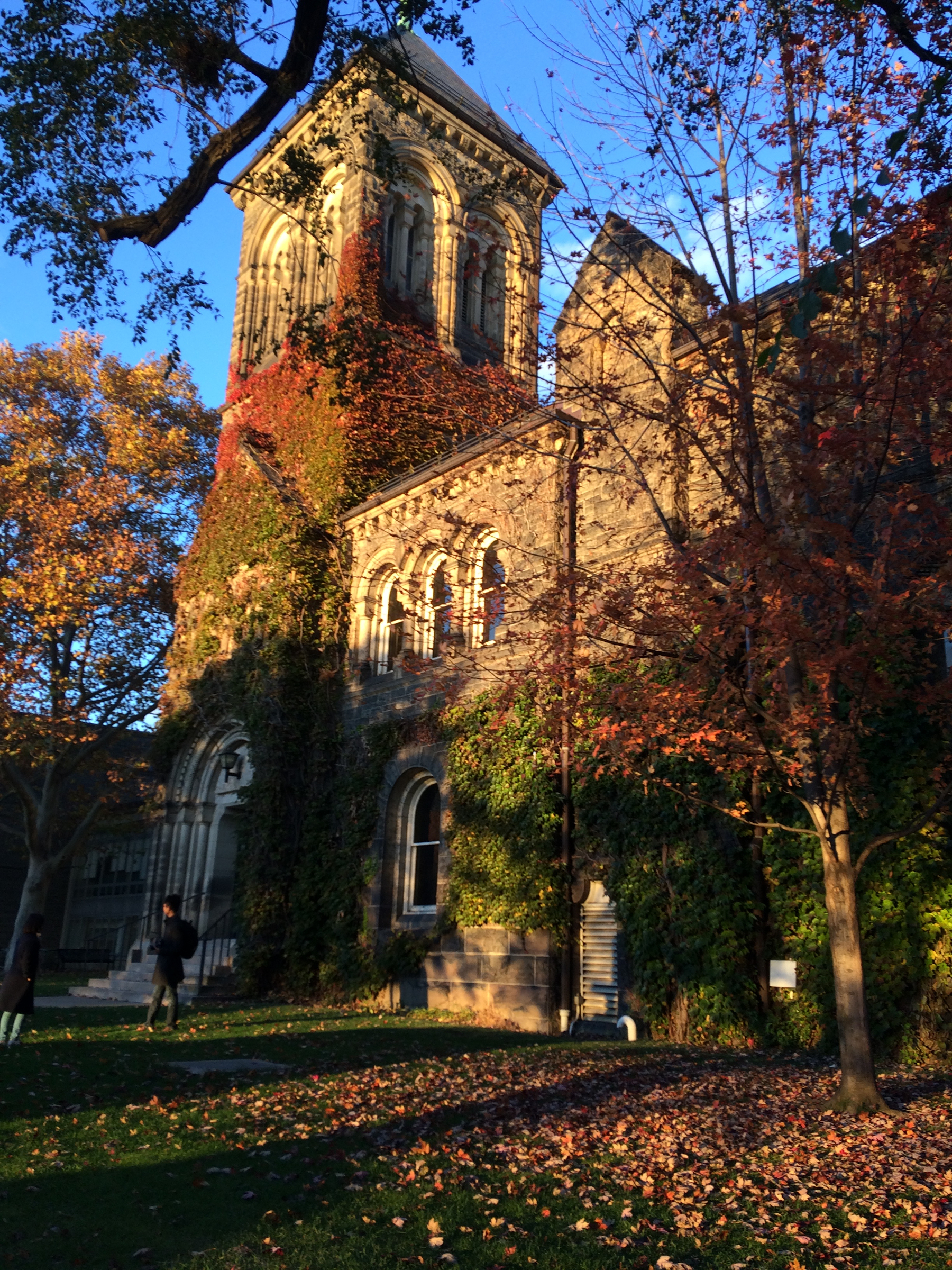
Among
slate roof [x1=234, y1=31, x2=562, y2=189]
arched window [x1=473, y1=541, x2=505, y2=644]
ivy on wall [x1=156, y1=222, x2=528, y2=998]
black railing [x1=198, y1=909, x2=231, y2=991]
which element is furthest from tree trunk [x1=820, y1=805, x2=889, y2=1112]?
slate roof [x1=234, y1=31, x2=562, y2=189]

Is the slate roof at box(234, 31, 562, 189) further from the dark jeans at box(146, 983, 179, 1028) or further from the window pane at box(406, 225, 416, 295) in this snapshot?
the dark jeans at box(146, 983, 179, 1028)

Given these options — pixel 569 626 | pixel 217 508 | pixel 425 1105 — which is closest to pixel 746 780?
pixel 569 626

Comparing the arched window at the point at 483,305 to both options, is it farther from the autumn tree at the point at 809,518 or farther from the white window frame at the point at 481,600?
the autumn tree at the point at 809,518

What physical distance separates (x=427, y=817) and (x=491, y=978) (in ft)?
11.5

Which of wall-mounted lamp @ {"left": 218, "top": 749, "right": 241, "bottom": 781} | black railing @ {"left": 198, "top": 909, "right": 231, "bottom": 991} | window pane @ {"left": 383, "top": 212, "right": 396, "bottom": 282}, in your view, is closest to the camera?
black railing @ {"left": 198, "top": 909, "right": 231, "bottom": 991}

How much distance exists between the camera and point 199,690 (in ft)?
71.9

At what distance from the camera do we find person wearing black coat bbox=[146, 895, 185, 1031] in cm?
1270

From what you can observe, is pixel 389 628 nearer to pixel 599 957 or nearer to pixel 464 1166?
pixel 599 957

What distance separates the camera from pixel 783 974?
10352mm

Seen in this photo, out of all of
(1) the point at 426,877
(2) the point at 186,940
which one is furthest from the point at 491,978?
(2) the point at 186,940

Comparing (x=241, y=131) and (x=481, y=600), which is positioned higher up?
(x=241, y=131)

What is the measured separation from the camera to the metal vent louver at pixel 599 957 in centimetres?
1354

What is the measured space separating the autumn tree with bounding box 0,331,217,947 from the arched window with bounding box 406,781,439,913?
9593mm

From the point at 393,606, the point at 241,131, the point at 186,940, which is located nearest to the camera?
the point at 241,131
